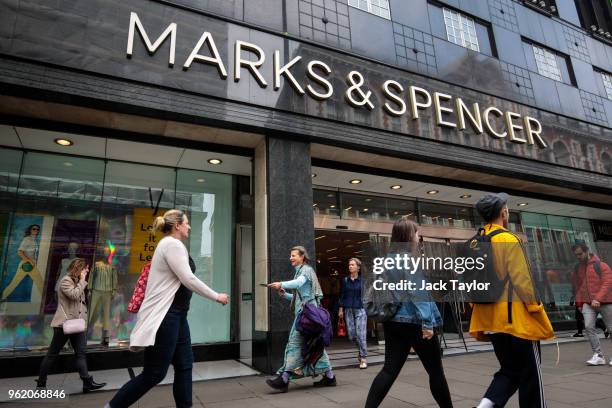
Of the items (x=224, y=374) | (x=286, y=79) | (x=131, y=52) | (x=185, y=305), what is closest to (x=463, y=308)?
(x=224, y=374)

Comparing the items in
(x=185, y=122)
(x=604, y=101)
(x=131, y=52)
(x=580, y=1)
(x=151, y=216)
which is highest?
(x=580, y=1)

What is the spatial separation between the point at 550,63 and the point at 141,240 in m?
13.7

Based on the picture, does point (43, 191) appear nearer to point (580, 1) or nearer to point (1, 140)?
point (1, 140)

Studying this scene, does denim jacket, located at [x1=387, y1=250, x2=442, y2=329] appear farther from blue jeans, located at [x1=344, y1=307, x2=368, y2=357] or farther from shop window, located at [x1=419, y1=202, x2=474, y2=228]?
shop window, located at [x1=419, y1=202, x2=474, y2=228]

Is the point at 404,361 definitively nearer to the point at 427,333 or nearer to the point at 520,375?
the point at 427,333

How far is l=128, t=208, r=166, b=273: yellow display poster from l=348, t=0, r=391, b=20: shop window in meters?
6.93

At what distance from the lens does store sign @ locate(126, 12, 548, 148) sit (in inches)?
265

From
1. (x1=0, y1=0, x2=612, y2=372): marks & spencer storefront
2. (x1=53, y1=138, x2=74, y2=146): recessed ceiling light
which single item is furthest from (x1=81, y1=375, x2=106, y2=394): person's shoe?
(x1=53, y1=138, x2=74, y2=146): recessed ceiling light

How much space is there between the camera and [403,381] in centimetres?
538

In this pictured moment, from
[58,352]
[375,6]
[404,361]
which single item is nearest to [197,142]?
[58,352]

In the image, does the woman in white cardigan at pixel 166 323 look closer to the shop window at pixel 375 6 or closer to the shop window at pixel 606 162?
the shop window at pixel 375 6

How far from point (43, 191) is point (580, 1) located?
19.7 meters

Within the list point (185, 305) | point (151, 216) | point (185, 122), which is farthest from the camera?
point (151, 216)

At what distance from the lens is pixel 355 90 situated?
26.8 ft
